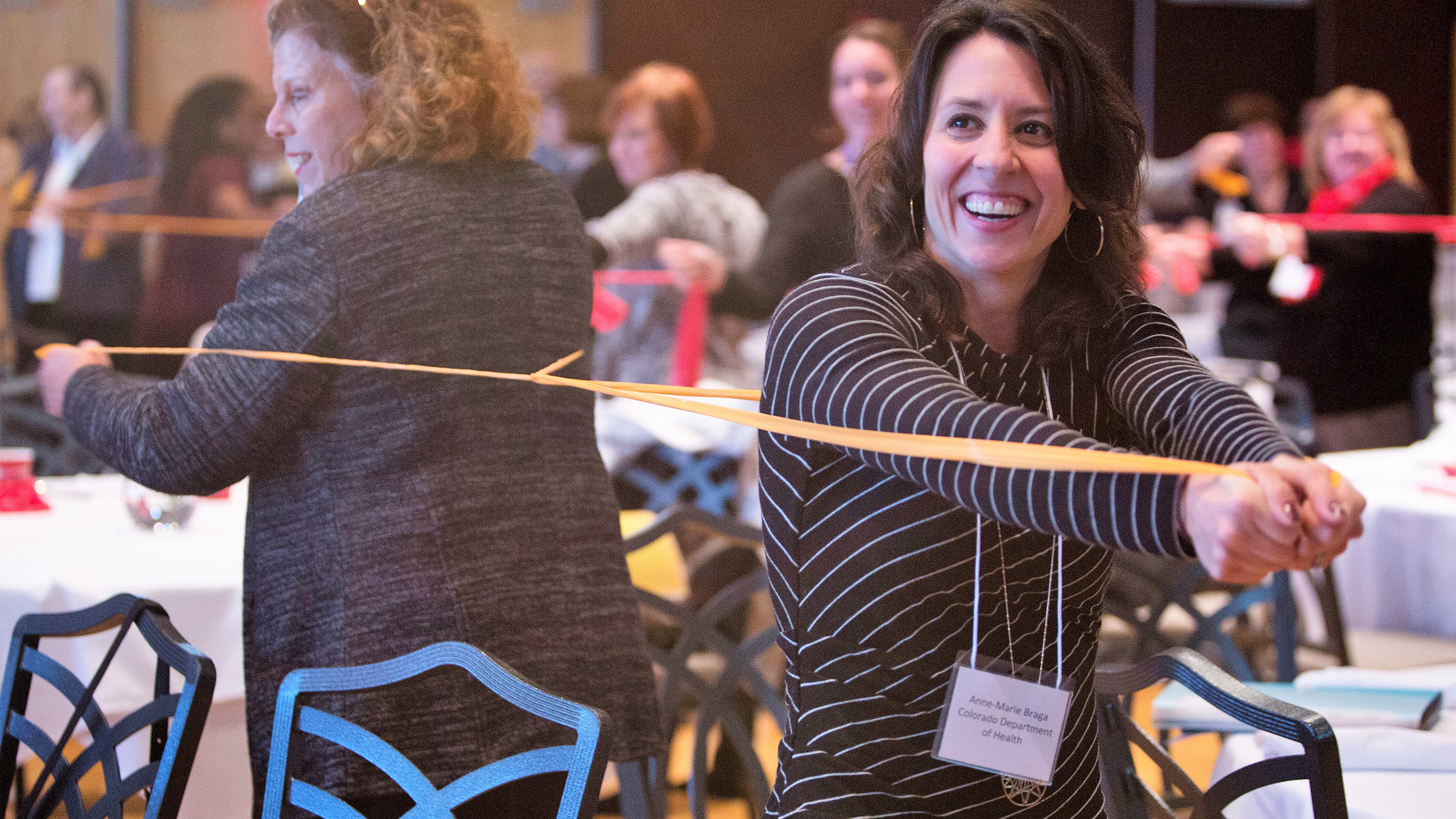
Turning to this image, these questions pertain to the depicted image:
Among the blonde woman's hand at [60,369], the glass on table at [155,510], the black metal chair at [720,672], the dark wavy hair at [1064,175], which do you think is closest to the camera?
the dark wavy hair at [1064,175]

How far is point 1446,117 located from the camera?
369 inches

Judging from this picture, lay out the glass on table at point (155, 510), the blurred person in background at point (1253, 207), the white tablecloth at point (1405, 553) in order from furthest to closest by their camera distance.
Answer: the blurred person in background at point (1253, 207) → the white tablecloth at point (1405, 553) → the glass on table at point (155, 510)

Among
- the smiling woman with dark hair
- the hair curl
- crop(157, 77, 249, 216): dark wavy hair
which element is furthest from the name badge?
crop(157, 77, 249, 216): dark wavy hair

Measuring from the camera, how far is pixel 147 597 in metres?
1.84

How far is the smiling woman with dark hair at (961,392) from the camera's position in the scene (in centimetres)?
115

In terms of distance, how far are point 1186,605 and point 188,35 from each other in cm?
743

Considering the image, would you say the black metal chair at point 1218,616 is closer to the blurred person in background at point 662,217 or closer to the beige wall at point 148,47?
the blurred person in background at point 662,217

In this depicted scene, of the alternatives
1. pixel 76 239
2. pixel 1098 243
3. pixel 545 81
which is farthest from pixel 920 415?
pixel 545 81

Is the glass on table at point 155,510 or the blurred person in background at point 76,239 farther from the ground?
the blurred person in background at point 76,239

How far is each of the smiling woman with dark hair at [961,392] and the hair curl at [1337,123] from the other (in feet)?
14.0

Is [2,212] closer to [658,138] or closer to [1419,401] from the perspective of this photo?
[658,138]

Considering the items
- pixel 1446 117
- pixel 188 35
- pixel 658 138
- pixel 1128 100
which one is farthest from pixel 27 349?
pixel 1446 117

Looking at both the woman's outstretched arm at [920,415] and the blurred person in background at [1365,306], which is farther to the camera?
the blurred person in background at [1365,306]

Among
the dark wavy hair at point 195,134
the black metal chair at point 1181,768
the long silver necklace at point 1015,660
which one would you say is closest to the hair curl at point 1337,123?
Result: the black metal chair at point 1181,768
